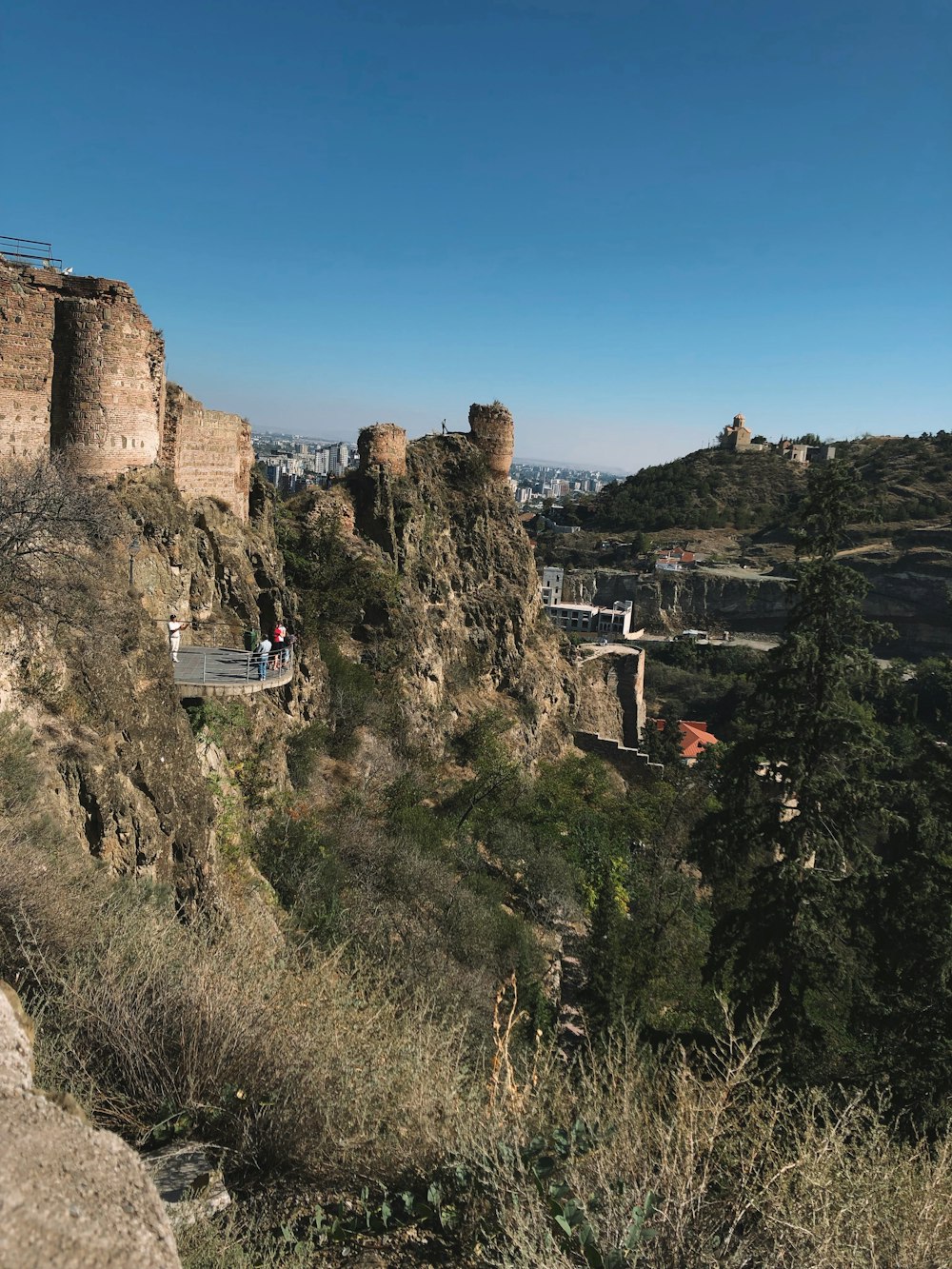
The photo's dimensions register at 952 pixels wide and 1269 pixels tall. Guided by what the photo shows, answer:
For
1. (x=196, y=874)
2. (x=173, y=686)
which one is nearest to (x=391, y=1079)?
(x=196, y=874)

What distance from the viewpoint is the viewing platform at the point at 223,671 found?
10711 mm

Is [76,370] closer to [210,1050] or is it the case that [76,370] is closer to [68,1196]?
[210,1050]

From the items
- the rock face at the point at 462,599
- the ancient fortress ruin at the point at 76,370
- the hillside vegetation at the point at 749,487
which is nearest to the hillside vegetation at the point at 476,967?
the rock face at the point at 462,599

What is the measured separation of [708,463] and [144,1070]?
9506 cm

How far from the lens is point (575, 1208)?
3.74 metres

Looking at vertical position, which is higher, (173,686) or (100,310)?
(100,310)

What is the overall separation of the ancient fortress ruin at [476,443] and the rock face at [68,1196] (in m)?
20.8

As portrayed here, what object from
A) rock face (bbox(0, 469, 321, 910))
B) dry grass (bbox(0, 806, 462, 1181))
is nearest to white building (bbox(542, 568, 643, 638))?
rock face (bbox(0, 469, 321, 910))

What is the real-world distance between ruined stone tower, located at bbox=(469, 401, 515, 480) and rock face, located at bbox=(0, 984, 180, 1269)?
24657 mm

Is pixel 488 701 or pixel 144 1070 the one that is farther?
pixel 488 701

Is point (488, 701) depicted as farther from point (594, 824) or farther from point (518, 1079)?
point (518, 1079)

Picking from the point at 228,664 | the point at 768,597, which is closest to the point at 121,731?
the point at 228,664

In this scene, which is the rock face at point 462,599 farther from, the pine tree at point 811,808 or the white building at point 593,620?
the white building at point 593,620

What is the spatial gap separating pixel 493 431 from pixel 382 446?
5.09 meters
